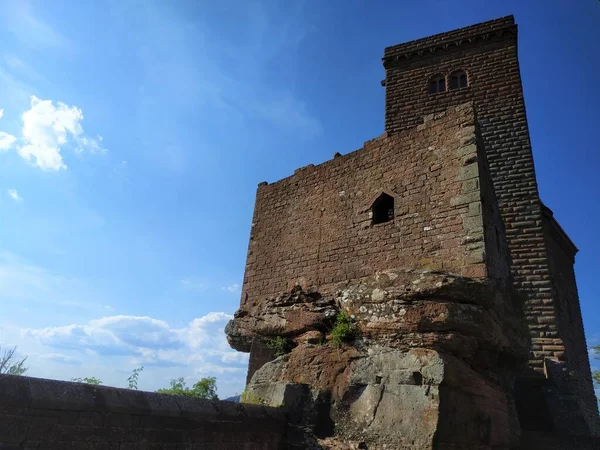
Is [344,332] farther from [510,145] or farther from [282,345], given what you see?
[510,145]

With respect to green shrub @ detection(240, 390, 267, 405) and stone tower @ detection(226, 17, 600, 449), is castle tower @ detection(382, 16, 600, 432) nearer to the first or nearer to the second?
stone tower @ detection(226, 17, 600, 449)

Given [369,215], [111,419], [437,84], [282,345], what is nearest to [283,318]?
[282,345]

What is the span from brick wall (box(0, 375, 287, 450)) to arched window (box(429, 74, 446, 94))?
14.4 meters

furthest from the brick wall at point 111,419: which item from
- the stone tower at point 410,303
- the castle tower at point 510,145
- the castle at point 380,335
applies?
the castle tower at point 510,145

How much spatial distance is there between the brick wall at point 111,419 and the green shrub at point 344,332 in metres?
1.83

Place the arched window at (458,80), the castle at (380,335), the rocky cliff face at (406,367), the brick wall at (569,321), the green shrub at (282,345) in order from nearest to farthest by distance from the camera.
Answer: the castle at (380,335)
the rocky cliff face at (406,367)
the green shrub at (282,345)
the brick wall at (569,321)
the arched window at (458,80)

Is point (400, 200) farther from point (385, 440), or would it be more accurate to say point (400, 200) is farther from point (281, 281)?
point (385, 440)

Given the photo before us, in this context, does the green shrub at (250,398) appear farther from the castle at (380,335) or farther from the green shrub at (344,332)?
the green shrub at (344,332)

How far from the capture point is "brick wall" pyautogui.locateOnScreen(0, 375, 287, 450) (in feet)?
11.7

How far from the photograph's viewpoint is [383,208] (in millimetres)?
8180

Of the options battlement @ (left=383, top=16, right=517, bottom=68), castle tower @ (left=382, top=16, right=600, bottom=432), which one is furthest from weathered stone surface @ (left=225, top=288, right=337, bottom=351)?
battlement @ (left=383, top=16, right=517, bottom=68)

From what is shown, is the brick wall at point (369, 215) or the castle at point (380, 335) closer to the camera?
the castle at point (380, 335)

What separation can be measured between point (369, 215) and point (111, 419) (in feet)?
17.7

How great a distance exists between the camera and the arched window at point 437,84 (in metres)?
16.4
